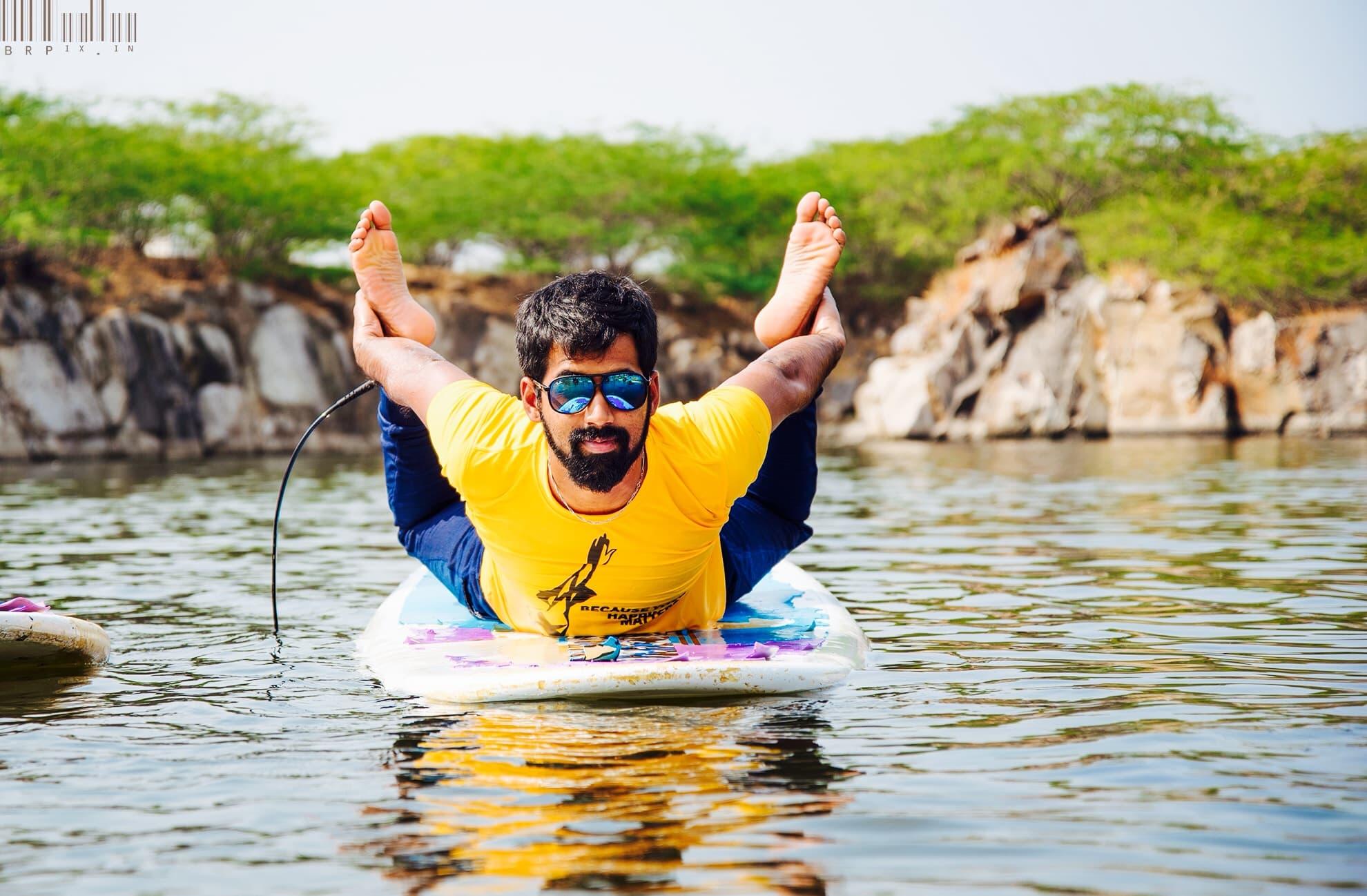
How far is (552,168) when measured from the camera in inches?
1361

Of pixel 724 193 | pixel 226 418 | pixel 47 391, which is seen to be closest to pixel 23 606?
pixel 47 391

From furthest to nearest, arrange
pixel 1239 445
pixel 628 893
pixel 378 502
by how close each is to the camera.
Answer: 1. pixel 1239 445
2. pixel 378 502
3. pixel 628 893

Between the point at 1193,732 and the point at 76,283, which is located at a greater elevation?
the point at 76,283

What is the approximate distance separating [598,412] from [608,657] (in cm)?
80

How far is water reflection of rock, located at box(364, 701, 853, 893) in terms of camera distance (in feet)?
8.70

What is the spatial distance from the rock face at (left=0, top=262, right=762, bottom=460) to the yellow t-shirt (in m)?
21.2

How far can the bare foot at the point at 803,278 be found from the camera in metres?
4.61

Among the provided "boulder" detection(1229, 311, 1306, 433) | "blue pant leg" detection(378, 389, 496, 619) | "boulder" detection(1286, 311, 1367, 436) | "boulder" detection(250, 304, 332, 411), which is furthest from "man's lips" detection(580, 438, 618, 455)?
"boulder" detection(1229, 311, 1306, 433)

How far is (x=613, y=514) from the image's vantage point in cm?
398

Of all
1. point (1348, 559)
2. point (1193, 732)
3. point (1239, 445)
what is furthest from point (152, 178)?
point (1193, 732)

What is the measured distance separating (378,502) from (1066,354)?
17.8 m

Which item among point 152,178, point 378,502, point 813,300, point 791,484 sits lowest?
point 378,502

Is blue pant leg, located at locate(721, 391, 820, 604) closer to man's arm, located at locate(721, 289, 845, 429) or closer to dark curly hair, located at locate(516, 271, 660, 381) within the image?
man's arm, located at locate(721, 289, 845, 429)

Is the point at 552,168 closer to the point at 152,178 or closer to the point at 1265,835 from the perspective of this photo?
the point at 152,178
